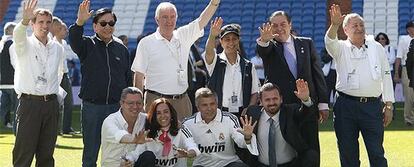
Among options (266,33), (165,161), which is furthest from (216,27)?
(165,161)

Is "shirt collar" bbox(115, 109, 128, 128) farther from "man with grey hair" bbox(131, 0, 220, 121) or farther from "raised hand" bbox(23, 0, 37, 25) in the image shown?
"raised hand" bbox(23, 0, 37, 25)

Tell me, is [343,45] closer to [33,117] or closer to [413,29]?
[33,117]

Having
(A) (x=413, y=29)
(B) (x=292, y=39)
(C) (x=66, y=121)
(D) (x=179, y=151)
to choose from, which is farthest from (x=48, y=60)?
(A) (x=413, y=29)

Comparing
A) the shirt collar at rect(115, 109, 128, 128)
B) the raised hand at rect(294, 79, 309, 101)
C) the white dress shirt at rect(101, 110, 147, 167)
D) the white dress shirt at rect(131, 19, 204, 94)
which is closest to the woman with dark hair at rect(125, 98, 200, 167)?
the white dress shirt at rect(101, 110, 147, 167)

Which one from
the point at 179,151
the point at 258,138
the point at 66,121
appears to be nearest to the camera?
the point at 179,151

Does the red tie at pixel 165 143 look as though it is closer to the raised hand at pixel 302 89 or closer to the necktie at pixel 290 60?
the raised hand at pixel 302 89

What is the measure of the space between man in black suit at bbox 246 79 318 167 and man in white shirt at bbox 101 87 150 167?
1101 millimetres

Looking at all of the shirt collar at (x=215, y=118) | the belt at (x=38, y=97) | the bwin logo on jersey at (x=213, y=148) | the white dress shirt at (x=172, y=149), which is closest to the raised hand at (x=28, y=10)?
the belt at (x=38, y=97)

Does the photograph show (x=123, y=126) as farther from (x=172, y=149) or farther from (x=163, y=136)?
(x=172, y=149)

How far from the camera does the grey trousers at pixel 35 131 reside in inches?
350

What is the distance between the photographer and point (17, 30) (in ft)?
28.5

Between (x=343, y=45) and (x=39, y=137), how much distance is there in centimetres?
310

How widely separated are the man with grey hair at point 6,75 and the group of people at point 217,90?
17.0 feet

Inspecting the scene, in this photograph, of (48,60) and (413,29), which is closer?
(48,60)
